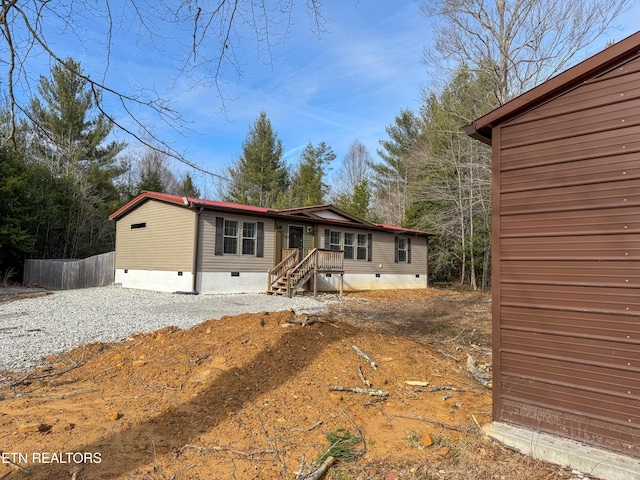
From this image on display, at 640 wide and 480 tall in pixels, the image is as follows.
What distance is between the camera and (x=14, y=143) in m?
3.40

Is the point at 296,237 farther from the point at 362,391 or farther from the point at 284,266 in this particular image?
the point at 362,391

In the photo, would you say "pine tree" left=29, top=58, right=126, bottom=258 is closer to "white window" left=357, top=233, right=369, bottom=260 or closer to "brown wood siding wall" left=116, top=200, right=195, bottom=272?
"brown wood siding wall" left=116, top=200, right=195, bottom=272

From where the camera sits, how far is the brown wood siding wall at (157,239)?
1291 cm

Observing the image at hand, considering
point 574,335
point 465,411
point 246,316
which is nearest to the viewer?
point 574,335

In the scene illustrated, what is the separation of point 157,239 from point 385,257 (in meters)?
10.3

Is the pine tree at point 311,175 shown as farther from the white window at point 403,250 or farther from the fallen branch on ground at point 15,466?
the fallen branch on ground at point 15,466

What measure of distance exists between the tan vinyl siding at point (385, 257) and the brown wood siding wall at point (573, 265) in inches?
510

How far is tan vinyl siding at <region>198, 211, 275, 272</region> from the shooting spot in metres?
12.7

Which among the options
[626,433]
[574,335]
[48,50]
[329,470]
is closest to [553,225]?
[574,335]

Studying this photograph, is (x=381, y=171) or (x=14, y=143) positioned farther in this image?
(x=381, y=171)

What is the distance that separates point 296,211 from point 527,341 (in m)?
12.4

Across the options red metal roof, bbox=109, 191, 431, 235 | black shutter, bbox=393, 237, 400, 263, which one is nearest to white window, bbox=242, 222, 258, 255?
red metal roof, bbox=109, 191, 431, 235

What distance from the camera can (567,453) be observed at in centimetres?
279

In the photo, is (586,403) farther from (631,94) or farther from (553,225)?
(631,94)
